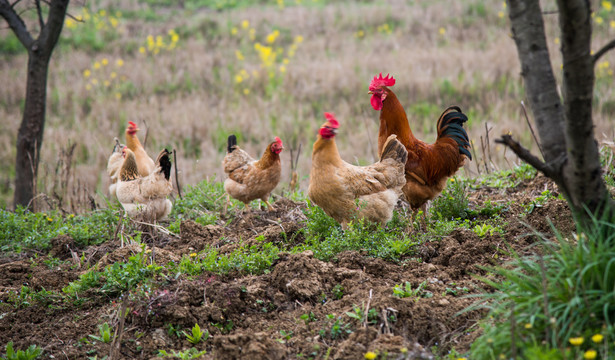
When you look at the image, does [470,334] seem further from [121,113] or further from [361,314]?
[121,113]

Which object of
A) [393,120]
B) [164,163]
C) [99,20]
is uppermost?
[99,20]

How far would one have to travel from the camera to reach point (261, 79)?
1490cm

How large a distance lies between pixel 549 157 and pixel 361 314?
1.57 m

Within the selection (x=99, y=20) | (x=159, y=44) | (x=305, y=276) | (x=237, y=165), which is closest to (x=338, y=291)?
(x=305, y=276)

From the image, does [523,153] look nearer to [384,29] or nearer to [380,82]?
[380,82]

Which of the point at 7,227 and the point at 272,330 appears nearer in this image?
the point at 272,330

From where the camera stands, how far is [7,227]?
5.88 meters

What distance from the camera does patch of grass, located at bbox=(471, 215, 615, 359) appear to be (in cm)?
252

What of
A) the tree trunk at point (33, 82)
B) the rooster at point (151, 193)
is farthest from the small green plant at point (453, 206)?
the tree trunk at point (33, 82)

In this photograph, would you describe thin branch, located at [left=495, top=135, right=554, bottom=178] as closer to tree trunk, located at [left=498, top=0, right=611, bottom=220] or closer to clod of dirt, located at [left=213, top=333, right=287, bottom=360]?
tree trunk, located at [left=498, top=0, right=611, bottom=220]

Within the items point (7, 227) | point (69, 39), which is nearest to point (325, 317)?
point (7, 227)

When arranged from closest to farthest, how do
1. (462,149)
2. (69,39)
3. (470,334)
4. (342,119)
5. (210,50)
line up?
(470,334) < (462,149) < (342,119) < (210,50) < (69,39)

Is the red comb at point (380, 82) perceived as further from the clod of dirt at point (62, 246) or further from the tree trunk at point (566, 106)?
the clod of dirt at point (62, 246)

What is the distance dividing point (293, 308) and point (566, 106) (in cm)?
225
